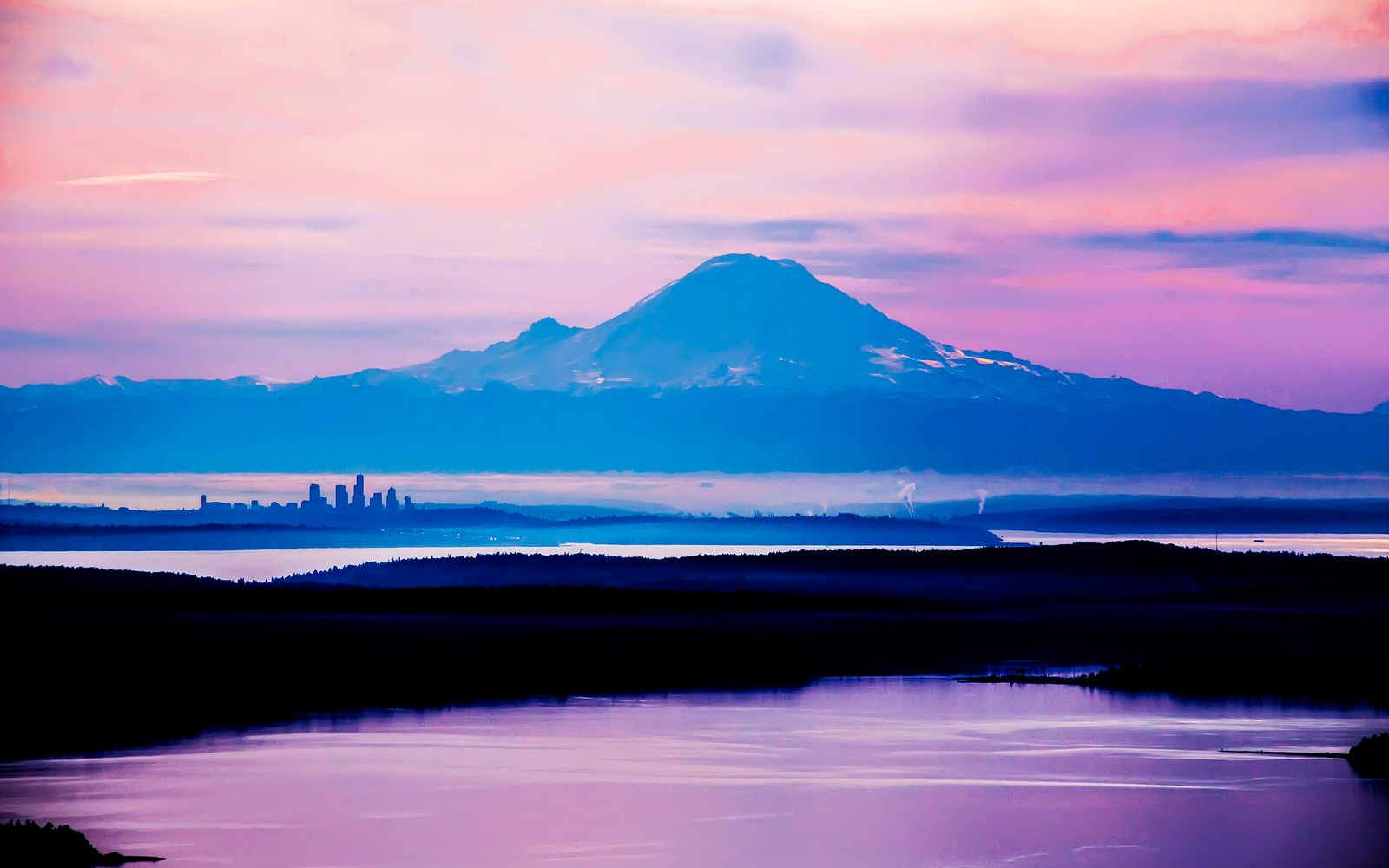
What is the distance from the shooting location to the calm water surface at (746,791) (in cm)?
3083

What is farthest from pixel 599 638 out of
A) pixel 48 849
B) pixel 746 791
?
pixel 48 849

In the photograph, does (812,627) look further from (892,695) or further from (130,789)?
(130,789)

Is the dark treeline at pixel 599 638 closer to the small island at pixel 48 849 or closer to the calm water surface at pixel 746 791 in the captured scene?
the calm water surface at pixel 746 791

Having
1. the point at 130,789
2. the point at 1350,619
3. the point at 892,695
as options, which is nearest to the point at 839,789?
the point at 130,789

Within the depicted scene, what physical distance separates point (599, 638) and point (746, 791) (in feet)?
124

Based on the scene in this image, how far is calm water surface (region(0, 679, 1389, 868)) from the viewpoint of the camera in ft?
101

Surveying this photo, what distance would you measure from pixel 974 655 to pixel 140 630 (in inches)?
1275

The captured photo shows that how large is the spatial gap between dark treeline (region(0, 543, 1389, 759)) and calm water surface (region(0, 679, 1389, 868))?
5.41 m

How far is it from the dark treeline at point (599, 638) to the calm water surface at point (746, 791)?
5415 millimetres

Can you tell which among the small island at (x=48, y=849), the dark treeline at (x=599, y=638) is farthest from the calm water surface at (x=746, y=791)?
the dark treeline at (x=599, y=638)

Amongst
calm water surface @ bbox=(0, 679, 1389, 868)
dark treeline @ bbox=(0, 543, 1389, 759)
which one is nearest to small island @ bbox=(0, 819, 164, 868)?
calm water surface @ bbox=(0, 679, 1389, 868)

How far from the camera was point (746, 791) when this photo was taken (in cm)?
3738

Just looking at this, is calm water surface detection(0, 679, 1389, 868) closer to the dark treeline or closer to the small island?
the small island

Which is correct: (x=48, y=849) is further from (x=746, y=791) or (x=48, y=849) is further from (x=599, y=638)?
(x=599, y=638)
